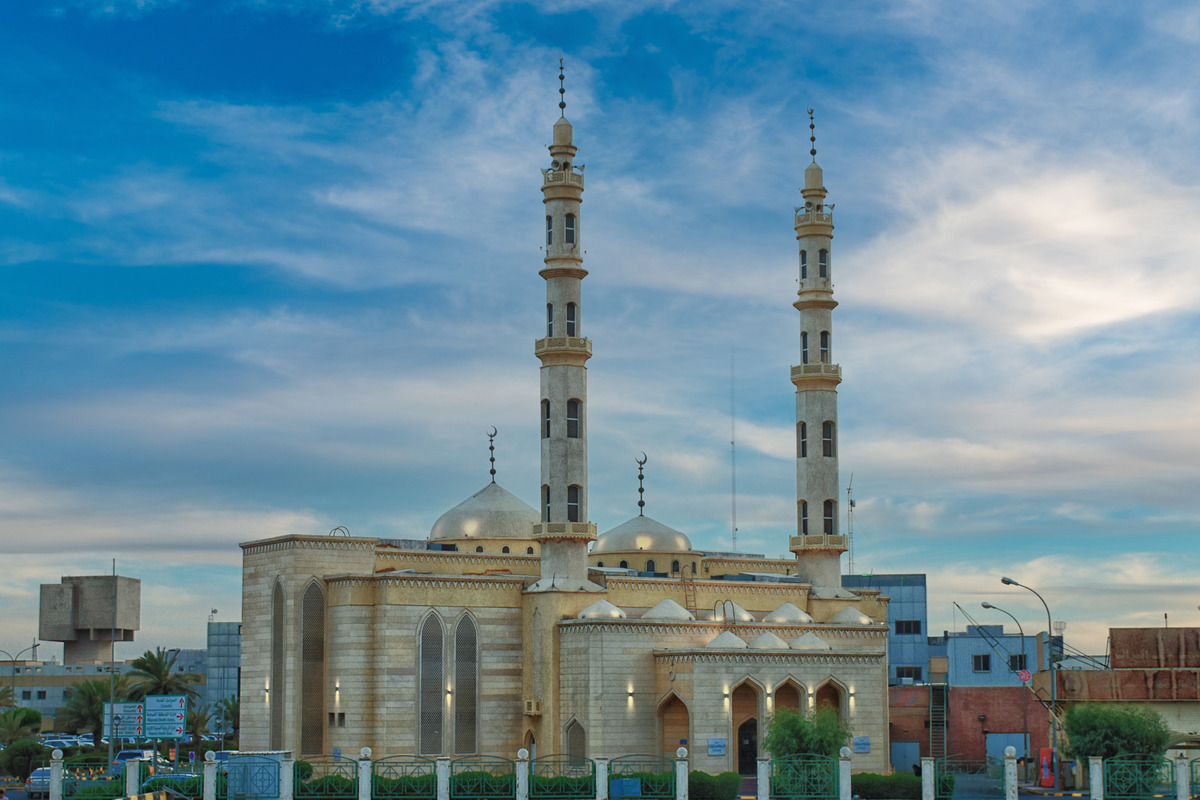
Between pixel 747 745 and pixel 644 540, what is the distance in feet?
52.3

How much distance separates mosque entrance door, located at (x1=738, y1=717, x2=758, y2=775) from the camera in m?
57.5

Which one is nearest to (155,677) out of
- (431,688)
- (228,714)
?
(228,714)

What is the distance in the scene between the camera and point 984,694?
7125 cm

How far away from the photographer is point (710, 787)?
1905 inches

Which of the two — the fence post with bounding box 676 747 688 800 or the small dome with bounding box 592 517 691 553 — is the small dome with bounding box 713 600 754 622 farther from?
the fence post with bounding box 676 747 688 800

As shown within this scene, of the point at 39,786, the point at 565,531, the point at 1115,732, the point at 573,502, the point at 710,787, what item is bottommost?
the point at 39,786

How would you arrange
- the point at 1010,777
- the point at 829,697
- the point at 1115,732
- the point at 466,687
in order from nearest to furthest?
1. the point at 1010,777
2. the point at 1115,732
3. the point at 466,687
4. the point at 829,697

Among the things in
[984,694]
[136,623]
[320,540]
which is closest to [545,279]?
[320,540]

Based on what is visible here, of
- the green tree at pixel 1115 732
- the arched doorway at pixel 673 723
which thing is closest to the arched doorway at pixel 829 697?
Result: the arched doorway at pixel 673 723

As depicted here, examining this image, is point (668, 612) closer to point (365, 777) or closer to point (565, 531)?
point (565, 531)

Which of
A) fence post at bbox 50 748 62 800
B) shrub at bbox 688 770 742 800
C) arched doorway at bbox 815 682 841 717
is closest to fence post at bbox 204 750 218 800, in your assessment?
fence post at bbox 50 748 62 800

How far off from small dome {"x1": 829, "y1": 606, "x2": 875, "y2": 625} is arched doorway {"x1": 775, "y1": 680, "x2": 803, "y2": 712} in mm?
6334

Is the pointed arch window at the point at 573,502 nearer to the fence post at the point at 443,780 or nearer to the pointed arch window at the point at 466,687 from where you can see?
the pointed arch window at the point at 466,687

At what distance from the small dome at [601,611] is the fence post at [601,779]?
1307cm
